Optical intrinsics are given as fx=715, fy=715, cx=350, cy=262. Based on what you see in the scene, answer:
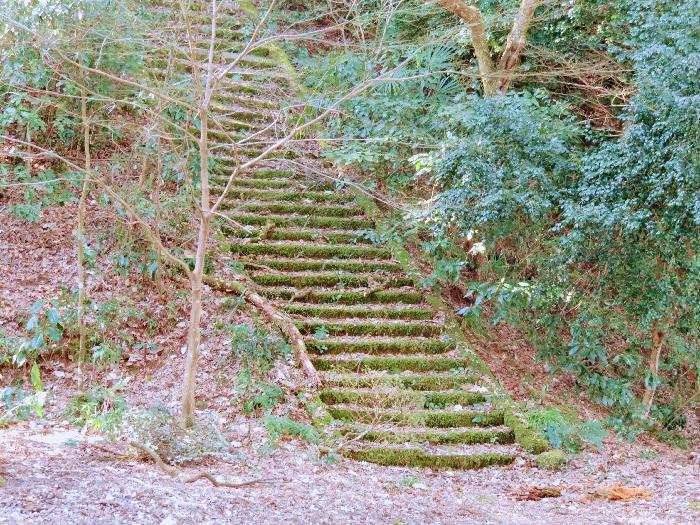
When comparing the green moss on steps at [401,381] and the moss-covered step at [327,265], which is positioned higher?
the moss-covered step at [327,265]

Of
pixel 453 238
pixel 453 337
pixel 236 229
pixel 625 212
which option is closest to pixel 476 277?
pixel 453 238

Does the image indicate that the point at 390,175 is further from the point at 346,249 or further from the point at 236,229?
the point at 236,229

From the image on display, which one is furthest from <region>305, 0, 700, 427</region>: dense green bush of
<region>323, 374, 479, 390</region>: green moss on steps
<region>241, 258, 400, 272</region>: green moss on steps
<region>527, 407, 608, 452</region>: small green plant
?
<region>323, 374, 479, 390</region>: green moss on steps

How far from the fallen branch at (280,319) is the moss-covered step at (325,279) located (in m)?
0.46

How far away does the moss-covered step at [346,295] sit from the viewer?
27.0ft

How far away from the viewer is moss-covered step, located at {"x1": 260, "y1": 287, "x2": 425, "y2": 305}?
8.23 m

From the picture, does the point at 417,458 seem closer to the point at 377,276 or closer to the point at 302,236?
the point at 377,276

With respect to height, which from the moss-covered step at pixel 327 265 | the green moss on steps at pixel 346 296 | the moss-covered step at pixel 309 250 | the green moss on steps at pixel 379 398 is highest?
the moss-covered step at pixel 309 250

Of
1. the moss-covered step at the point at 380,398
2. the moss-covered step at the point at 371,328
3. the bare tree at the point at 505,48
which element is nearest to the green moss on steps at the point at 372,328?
the moss-covered step at the point at 371,328

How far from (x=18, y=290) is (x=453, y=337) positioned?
15.4ft

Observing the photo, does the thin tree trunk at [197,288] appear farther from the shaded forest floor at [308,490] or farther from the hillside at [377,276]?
the shaded forest floor at [308,490]

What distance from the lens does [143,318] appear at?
24.3ft

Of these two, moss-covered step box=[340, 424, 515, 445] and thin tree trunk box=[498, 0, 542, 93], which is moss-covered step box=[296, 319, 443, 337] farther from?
thin tree trunk box=[498, 0, 542, 93]

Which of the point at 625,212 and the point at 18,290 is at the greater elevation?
the point at 625,212
